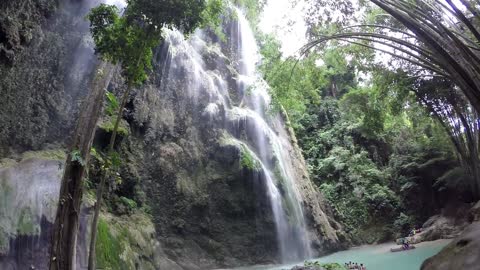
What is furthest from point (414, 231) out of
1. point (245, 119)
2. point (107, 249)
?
point (107, 249)

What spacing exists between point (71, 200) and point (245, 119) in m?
13.6

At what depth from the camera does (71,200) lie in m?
5.13

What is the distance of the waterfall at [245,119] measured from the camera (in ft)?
55.5

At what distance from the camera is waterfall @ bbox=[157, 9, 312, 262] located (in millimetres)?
16922

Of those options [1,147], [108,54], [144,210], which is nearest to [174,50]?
[144,210]

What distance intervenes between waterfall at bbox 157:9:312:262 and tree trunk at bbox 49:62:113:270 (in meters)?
10.4

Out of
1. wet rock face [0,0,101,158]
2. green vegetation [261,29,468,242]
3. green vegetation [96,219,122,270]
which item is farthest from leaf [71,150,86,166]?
green vegetation [261,29,468,242]

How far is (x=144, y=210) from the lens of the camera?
14.0 meters

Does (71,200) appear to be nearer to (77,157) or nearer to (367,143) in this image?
(77,157)

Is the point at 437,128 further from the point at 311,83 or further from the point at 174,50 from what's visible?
the point at 174,50

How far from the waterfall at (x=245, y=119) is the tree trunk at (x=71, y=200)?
10.4 m

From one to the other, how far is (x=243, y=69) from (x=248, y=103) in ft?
11.2

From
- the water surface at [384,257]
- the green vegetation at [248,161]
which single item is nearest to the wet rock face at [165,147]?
the green vegetation at [248,161]

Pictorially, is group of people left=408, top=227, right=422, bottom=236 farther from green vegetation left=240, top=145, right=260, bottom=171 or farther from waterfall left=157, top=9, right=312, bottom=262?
green vegetation left=240, top=145, right=260, bottom=171
